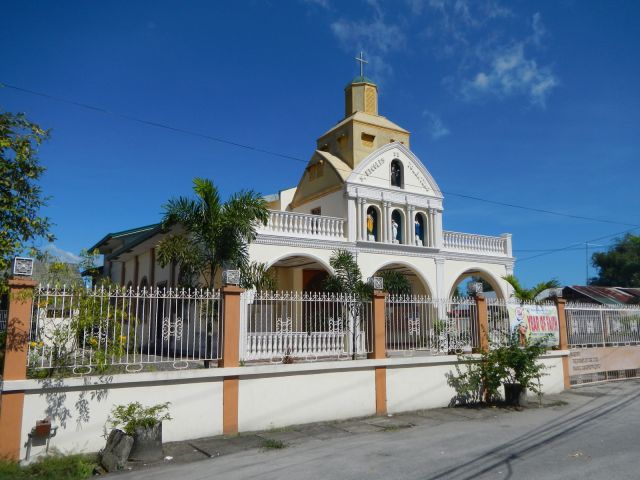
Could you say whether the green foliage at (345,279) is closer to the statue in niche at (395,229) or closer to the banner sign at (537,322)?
the banner sign at (537,322)

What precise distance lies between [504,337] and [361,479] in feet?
21.7

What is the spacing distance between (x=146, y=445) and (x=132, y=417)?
395 mm

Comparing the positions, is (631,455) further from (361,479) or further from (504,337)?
(504,337)

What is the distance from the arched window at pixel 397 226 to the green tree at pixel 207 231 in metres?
8.56

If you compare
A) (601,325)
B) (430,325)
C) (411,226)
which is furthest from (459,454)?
(411,226)

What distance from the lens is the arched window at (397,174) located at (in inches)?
737

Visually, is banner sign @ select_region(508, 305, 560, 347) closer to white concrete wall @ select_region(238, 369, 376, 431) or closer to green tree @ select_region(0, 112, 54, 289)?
white concrete wall @ select_region(238, 369, 376, 431)

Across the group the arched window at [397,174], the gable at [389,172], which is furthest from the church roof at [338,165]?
the arched window at [397,174]

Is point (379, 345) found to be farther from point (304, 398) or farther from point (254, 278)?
point (254, 278)

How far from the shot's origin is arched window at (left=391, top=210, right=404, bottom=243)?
60.3ft

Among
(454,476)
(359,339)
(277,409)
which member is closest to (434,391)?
(359,339)

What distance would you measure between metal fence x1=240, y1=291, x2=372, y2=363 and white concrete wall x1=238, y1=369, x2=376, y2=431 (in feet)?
1.98

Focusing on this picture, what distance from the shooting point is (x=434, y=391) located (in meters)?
10.2

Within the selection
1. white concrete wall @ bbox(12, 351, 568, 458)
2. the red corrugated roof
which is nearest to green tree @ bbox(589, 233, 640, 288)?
the red corrugated roof
